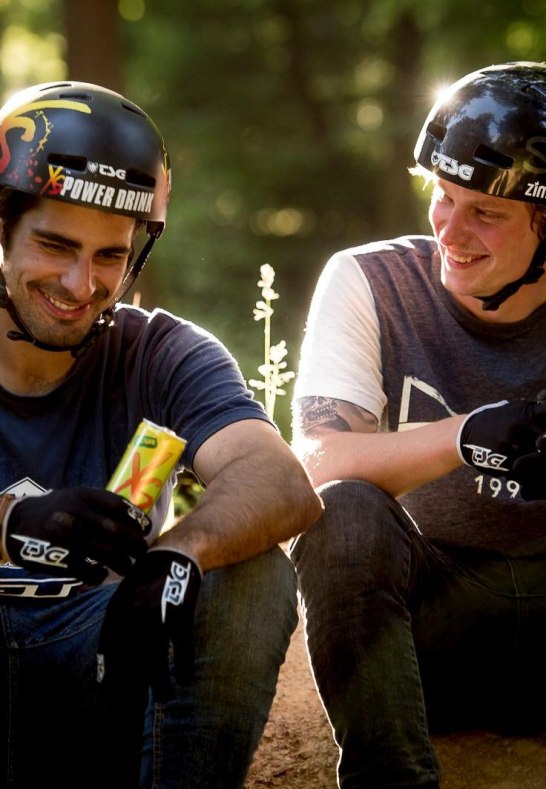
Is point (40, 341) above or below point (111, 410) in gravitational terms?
above

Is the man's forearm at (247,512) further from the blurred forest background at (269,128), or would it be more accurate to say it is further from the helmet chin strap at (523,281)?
the blurred forest background at (269,128)

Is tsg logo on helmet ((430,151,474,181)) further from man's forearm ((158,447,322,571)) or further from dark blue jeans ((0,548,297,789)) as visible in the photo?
dark blue jeans ((0,548,297,789))

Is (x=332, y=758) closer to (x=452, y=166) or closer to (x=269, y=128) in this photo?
(x=452, y=166)

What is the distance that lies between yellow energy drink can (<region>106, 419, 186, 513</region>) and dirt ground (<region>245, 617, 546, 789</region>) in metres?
1.33

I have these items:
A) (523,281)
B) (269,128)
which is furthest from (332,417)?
(269,128)

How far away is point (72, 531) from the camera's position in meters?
2.92

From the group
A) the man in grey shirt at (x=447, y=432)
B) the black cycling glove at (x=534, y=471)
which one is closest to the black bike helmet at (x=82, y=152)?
the man in grey shirt at (x=447, y=432)

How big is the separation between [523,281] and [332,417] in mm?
835

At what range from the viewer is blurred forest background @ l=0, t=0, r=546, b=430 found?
1656 centimetres

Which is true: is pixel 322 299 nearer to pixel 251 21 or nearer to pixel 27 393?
pixel 27 393

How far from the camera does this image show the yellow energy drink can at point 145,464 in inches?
120

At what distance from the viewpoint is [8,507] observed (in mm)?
3047

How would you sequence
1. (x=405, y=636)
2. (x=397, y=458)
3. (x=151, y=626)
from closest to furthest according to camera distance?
(x=151, y=626) → (x=405, y=636) → (x=397, y=458)

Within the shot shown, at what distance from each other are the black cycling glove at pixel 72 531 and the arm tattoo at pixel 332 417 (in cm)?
107
